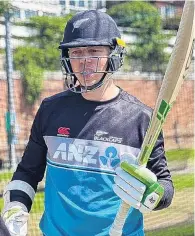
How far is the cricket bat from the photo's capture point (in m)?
1.81

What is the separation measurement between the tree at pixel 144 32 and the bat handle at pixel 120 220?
457cm

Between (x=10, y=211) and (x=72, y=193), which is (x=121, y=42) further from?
(x=10, y=211)

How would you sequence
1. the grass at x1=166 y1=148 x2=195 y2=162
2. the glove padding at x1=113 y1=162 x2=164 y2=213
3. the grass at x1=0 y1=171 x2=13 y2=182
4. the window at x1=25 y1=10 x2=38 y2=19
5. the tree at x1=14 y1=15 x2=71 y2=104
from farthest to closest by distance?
the grass at x1=166 y1=148 x2=195 y2=162 → the tree at x1=14 y1=15 x2=71 y2=104 → the grass at x1=0 y1=171 x2=13 y2=182 → the window at x1=25 y1=10 x2=38 y2=19 → the glove padding at x1=113 y1=162 x2=164 y2=213

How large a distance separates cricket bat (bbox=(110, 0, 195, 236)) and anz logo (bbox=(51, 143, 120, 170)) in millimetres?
177

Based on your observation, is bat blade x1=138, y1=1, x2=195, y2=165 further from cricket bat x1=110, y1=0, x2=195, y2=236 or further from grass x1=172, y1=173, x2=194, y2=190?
grass x1=172, y1=173, x2=194, y2=190

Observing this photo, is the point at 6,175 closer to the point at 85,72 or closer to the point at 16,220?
the point at 16,220

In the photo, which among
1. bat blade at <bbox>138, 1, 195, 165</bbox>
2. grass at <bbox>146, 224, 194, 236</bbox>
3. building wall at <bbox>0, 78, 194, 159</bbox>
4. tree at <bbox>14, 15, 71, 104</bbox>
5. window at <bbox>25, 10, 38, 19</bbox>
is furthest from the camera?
building wall at <bbox>0, 78, 194, 159</bbox>

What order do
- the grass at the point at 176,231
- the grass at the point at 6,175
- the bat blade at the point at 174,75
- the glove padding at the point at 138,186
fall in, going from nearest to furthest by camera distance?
the bat blade at the point at 174,75, the glove padding at the point at 138,186, the grass at the point at 176,231, the grass at the point at 6,175

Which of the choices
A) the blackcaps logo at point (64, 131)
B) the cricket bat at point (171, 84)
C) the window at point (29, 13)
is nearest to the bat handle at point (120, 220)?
the cricket bat at point (171, 84)

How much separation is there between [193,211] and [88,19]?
3961mm

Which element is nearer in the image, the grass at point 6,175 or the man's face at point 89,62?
the man's face at point 89,62

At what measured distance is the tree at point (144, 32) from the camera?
6.64 metres

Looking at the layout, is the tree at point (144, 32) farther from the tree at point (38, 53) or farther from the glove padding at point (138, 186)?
the glove padding at point (138, 186)

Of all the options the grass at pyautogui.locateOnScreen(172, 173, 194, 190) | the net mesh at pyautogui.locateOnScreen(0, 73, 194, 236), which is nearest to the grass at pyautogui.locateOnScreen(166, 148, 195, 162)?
the net mesh at pyautogui.locateOnScreen(0, 73, 194, 236)
